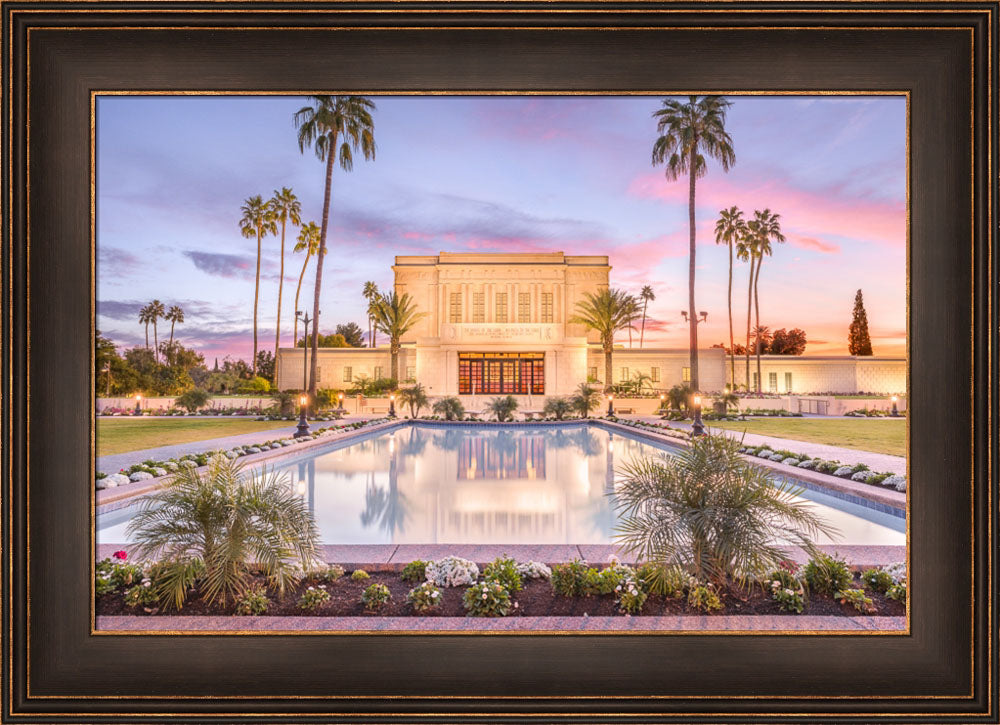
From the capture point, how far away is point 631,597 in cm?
295

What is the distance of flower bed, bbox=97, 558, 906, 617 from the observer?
9.60 ft

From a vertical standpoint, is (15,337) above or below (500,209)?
below

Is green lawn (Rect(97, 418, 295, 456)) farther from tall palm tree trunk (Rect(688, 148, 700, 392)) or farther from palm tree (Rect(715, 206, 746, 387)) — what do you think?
palm tree (Rect(715, 206, 746, 387))

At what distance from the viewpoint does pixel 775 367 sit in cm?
3008

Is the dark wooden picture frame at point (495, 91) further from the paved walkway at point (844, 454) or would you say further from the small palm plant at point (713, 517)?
the paved walkway at point (844, 454)

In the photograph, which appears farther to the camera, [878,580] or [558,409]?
[558,409]

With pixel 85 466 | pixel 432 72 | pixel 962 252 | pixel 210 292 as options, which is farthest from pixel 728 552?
pixel 210 292

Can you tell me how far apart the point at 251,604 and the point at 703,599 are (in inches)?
101

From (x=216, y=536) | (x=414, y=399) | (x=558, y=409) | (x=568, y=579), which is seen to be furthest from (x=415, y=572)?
(x=414, y=399)

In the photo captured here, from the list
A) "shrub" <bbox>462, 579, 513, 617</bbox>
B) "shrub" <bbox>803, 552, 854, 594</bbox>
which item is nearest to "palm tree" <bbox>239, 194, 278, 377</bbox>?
"shrub" <bbox>462, 579, 513, 617</bbox>

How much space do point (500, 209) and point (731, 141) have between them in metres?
12.2

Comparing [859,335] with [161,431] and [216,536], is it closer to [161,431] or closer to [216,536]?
[161,431]

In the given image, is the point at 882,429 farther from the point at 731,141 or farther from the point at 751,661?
the point at 751,661

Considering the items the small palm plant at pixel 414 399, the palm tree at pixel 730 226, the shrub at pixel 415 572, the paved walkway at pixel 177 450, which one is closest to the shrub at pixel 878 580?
the shrub at pixel 415 572
